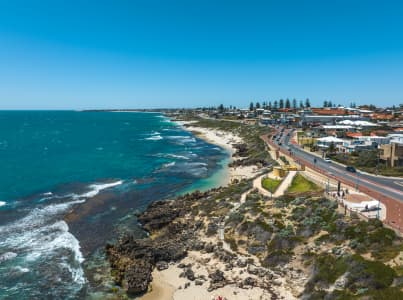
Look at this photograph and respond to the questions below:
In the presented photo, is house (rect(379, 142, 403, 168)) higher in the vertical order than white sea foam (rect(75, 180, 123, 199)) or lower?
higher

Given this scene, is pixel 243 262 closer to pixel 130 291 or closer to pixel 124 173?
pixel 130 291

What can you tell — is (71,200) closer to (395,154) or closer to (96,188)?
(96,188)

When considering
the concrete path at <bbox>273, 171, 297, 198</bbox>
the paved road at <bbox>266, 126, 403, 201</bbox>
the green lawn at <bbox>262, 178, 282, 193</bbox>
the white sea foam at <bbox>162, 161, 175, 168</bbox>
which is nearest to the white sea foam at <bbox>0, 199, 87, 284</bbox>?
the concrete path at <bbox>273, 171, 297, 198</bbox>

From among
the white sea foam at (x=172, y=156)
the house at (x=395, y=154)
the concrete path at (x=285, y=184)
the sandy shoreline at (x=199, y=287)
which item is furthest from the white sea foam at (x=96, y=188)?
the house at (x=395, y=154)

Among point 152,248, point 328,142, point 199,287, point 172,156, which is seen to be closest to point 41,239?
point 152,248

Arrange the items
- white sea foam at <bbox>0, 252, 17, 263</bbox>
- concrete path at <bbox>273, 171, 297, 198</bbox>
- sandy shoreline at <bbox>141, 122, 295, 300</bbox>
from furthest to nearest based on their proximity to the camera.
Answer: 1. concrete path at <bbox>273, 171, 297, 198</bbox>
2. white sea foam at <bbox>0, 252, 17, 263</bbox>
3. sandy shoreline at <bbox>141, 122, 295, 300</bbox>

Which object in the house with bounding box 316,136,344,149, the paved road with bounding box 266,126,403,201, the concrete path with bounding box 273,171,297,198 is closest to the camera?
the paved road with bounding box 266,126,403,201

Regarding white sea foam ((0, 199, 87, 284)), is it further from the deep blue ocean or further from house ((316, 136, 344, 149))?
house ((316, 136, 344, 149))
